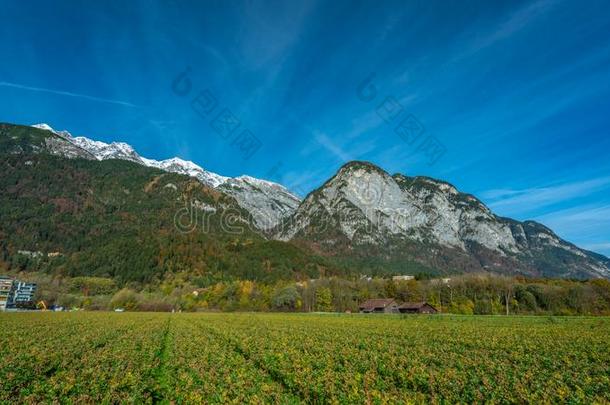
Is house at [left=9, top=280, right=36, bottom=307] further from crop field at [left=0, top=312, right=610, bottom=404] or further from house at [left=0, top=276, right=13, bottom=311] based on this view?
crop field at [left=0, top=312, right=610, bottom=404]

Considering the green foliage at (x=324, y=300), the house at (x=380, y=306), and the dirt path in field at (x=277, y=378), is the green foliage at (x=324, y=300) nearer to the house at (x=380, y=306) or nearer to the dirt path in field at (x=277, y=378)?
the house at (x=380, y=306)

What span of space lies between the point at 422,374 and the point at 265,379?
8.00 m

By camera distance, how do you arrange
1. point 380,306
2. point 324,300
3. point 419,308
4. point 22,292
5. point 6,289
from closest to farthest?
point 419,308 → point 380,306 → point 324,300 → point 6,289 → point 22,292

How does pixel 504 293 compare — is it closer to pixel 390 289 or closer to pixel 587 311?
pixel 587 311

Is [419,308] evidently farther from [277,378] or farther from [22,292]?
[22,292]

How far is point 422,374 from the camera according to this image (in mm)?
17844

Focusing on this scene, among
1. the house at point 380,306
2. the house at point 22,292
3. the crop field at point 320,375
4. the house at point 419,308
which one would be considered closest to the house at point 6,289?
the house at point 22,292

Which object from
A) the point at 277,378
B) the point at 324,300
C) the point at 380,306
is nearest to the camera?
the point at 277,378

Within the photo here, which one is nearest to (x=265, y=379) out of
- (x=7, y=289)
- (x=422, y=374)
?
(x=422, y=374)

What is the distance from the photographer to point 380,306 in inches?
5212

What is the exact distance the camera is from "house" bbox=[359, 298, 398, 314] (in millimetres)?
132000

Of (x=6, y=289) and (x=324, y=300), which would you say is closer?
(x=324, y=300)

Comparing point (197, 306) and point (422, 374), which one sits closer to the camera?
point (422, 374)

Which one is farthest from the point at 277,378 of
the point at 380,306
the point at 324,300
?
the point at 324,300
